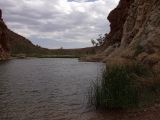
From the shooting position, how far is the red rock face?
101m

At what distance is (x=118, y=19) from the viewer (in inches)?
4171

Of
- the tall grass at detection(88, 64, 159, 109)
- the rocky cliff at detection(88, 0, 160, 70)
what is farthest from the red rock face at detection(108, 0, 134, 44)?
the tall grass at detection(88, 64, 159, 109)

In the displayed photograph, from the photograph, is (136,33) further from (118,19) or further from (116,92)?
(116,92)

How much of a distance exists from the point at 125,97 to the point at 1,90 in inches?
509

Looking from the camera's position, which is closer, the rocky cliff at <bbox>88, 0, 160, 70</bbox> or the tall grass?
the tall grass

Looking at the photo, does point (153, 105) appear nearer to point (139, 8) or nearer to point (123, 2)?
point (139, 8)

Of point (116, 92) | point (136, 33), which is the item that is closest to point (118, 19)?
point (136, 33)

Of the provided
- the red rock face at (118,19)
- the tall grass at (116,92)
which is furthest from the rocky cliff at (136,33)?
the tall grass at (116,92)

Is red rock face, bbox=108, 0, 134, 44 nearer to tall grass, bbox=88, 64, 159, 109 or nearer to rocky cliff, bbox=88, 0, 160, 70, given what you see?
rocky cliff, bbox=88, 0, 160, 70

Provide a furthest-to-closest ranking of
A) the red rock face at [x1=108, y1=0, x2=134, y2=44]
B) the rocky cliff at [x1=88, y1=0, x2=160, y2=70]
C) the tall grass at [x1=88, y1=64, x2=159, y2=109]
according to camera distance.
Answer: the red rock face at [x1=108, y1=0, x2=134, y2=44], the rocky cliff at [x1=88, y1=0, x2=160, y2=70], the tall grass at [x1=88, y1=64, x2=159, y2=109]

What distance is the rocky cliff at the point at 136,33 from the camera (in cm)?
3634

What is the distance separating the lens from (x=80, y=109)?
19234mm

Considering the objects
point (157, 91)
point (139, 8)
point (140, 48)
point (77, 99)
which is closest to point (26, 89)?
point (77, 99)

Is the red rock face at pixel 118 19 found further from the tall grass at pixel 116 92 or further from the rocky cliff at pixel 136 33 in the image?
the tall grass at pixel 116 92
